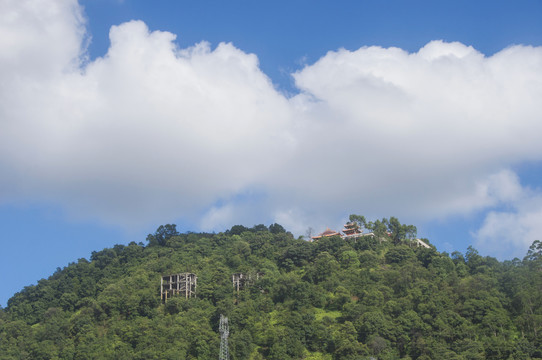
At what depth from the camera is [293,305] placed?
70.9 metres

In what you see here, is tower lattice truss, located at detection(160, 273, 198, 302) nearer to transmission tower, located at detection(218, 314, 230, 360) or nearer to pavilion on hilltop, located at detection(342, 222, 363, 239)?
transmission tower, located at detection(218, 314, 230, 360)

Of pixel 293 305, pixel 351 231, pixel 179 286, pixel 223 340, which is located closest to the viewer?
pixel 223 340

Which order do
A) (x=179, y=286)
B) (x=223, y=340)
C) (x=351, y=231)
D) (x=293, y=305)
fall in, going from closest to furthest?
(x=223, y=340)
(x=293, y=305)
(x=179, y=286)
(x=351, y=231)

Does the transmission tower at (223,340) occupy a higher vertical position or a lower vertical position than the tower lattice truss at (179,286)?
lower

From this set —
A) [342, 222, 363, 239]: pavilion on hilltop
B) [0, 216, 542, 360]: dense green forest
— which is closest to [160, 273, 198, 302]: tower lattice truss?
[0, 216, 542, 360]: dense green forest

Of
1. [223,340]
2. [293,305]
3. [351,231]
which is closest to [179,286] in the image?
[293,305]

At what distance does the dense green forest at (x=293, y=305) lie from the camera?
6244 cm

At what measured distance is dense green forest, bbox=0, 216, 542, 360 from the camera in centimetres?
6244

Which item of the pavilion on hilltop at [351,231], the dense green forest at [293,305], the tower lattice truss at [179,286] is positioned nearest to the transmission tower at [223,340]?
the dense green forest at [293,305]

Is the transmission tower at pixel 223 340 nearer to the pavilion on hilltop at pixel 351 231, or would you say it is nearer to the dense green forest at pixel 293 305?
the dense green forest at pixel 293 305

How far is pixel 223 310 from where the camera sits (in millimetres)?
69000

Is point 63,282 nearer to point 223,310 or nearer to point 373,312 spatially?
point 223,310

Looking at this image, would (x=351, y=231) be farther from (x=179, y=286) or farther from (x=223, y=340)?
(x=223, y=340)

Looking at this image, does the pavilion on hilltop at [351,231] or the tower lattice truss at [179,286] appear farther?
the pavilion on hilltop at [351,231]
